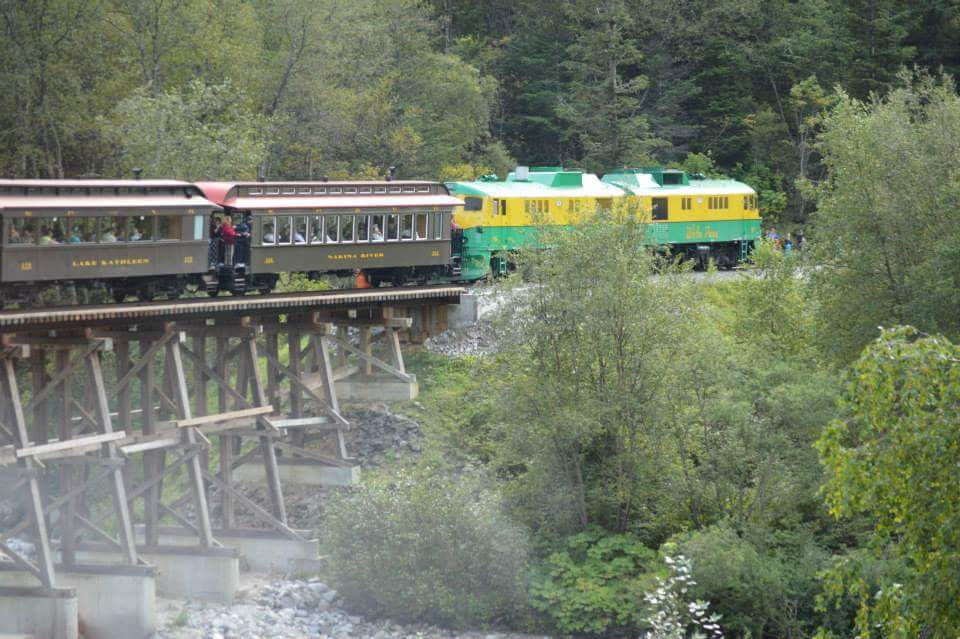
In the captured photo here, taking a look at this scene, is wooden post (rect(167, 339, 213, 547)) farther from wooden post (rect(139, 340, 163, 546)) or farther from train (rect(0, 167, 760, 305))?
train (rect(0, 167, 760, 305))

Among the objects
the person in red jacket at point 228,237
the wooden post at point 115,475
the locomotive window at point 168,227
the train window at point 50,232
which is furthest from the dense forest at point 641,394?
the train window at point 50,232

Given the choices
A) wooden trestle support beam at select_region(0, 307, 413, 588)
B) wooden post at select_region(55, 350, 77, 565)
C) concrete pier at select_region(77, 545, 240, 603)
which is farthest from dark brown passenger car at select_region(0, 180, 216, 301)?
concrete pier at select_region(77, 545, 240, 603)

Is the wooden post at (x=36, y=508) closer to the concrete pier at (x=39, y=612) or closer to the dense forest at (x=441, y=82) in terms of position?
the concrete pier at (x=39, y=612)

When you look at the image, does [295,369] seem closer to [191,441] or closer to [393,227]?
[191,441]

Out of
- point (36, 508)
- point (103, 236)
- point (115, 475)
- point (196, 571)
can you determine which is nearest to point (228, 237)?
point (103, 236)

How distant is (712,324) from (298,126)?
74.3 feet

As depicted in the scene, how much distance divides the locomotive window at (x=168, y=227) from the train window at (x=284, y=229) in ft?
9.81

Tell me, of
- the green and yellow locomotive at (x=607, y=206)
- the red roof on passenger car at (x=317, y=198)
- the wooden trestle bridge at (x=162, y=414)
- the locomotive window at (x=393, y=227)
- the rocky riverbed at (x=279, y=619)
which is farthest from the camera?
the green and yellow locomotive at (x=607, y=206)

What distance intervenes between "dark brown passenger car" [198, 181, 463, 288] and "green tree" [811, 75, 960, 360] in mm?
9858

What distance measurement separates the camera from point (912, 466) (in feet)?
37.3

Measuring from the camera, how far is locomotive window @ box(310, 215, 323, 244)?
2939 cm

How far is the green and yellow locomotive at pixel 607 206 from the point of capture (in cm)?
4041

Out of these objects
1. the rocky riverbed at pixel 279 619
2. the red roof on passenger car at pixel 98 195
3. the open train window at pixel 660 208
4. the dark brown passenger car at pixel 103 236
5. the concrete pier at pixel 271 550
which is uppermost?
the open train window at pixel 660 208

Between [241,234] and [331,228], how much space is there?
2.60m
